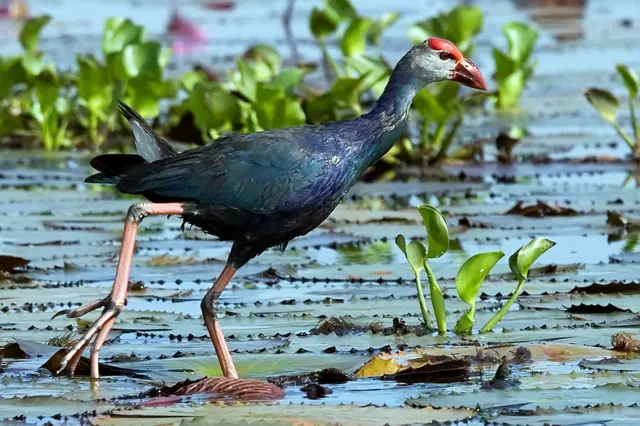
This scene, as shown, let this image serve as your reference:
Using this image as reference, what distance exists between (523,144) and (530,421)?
5835 mm

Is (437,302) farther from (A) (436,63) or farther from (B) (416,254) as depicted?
(A) (436,63)

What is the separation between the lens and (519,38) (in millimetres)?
10352

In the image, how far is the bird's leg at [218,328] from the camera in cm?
439

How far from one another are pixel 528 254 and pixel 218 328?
101 cm

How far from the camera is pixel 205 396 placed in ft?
13.5

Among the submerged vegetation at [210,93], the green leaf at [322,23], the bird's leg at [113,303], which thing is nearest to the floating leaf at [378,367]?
the bird's leg at [113,303]

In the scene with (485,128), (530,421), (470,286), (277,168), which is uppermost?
(485,128)

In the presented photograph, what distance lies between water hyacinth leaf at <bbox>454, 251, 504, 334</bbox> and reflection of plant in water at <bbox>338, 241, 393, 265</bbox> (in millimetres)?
1338

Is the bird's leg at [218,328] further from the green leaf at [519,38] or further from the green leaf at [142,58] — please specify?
the green leaf at [519,38]

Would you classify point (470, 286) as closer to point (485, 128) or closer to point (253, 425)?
point (253, 425)

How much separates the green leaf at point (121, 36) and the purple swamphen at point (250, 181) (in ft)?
15.3

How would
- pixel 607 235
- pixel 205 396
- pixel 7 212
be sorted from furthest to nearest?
pixel 7 212, pixel 607 235, pixel 205 396

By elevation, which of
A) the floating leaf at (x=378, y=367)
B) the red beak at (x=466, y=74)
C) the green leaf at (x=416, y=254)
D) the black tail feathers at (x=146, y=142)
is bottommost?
the floating leaf at (x=378, y=367)

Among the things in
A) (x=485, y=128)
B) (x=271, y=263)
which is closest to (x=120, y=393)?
(x=271, y=263)
